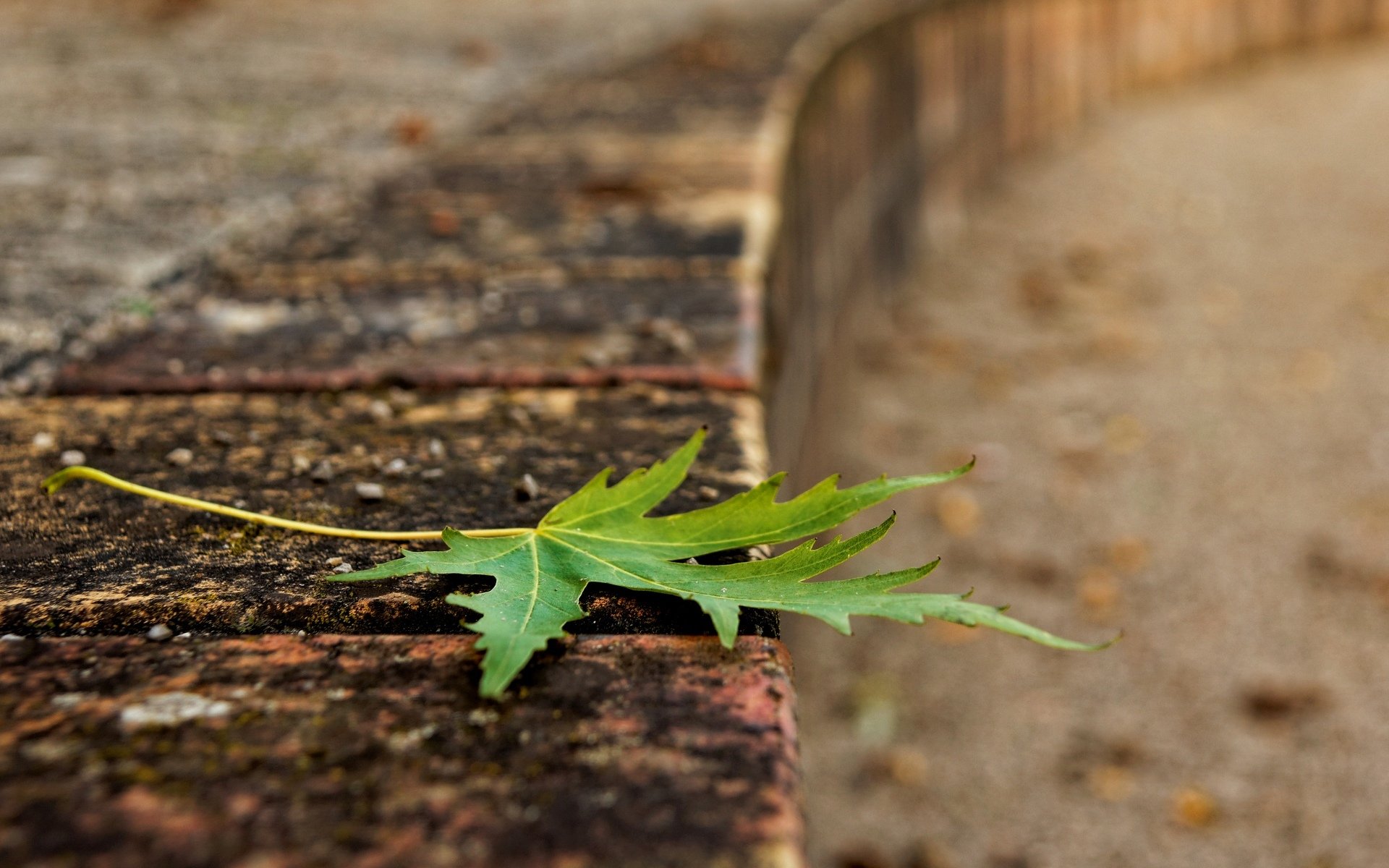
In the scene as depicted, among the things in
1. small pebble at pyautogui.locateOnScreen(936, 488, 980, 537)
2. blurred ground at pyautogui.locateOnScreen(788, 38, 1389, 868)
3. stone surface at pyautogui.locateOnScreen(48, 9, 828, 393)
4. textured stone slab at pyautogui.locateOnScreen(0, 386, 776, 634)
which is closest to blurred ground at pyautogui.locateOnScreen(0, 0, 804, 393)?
stone surface at pyautogui.locateOnScreen(48, 9, 828, 393)

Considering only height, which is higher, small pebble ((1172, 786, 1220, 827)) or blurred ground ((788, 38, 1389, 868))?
blurred ground ((788, 38, 1389, 868))

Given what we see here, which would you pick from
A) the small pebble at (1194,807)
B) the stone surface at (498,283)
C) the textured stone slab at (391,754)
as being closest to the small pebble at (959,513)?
the small pebble at (1194,807)

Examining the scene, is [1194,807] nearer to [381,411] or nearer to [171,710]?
[381,411]

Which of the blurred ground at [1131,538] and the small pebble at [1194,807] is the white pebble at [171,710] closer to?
the blurred ground at [1131,538]

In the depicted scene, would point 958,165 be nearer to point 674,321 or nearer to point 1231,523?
point 1231,523

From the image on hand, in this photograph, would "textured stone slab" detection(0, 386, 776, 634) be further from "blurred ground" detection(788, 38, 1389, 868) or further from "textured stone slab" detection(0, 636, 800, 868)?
"blurred ground" detection(788, 38, 1389, 868)

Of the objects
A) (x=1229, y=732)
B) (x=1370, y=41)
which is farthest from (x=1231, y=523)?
(x=1370, y=41)
